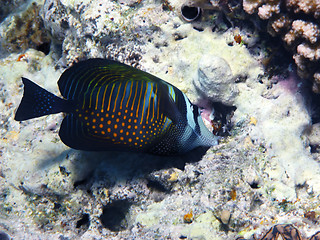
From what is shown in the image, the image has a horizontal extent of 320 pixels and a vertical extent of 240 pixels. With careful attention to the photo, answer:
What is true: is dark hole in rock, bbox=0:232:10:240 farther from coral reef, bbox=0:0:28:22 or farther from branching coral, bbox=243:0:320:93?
coral reef, bbox=0:0:28:22

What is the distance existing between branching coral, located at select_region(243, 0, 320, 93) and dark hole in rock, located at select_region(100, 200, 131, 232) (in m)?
2.91

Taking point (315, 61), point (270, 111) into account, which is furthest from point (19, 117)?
point (315, 61)

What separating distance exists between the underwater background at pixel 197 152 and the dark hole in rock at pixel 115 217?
0.05ft

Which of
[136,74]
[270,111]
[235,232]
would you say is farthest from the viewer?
[270,111]

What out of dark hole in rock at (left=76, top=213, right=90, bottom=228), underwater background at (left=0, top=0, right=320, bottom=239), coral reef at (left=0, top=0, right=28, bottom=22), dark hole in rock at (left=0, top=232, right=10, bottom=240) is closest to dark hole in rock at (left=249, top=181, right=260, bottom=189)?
underwater background at (left=0, top=0, right=320, bottom=239)

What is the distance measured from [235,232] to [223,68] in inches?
71.5

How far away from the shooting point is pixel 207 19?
3508mm

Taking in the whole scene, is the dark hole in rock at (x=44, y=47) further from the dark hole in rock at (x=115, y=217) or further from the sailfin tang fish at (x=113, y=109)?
the dark hole in rock at (x=115, y=217)

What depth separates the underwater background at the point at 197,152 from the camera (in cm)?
272

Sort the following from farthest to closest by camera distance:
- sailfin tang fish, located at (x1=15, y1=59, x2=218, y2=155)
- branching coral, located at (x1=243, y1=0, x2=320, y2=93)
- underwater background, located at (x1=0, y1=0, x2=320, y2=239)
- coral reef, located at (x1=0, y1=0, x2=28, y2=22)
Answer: coral reef, located at (x1=0, y1=0, x2=28, y2=22) < branching coral, located at (x1=243, y1=0, x2=320, y2=93) < underwater background, located at (x1=0, y1=0, x2=320, y2=239) < sailfin tang fish, located at (x1=15, y1=59, x2=218, y2=155)

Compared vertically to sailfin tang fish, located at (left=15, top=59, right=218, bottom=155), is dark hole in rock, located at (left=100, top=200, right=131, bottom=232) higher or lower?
lower

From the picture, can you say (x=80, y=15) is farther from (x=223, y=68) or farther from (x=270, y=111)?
(x=270, y=111)

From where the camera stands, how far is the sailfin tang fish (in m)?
2.57

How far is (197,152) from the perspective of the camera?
3.15 m
